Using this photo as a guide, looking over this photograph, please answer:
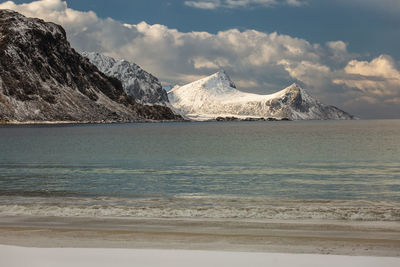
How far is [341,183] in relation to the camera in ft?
95.6

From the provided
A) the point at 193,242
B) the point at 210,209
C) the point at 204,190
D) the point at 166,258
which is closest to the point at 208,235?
the point at 193,242

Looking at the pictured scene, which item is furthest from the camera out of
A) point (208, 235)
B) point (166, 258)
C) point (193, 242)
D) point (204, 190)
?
point (204, 190)

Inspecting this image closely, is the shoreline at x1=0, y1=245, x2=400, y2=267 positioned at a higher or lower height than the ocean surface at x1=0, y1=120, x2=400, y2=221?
higher

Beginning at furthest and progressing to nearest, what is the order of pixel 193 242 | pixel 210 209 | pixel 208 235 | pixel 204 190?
1. pixel 204 190
2. pixel 210 209
3. pixel 208 235
4. pixel 193 242

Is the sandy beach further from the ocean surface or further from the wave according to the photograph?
the ocean surface

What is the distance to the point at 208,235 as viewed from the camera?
14.0 meters

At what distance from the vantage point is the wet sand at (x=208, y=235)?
12328 millimetres

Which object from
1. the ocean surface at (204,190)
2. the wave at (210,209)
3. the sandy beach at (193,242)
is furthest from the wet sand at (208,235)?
the ocean surface at (204,190)

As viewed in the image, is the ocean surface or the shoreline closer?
the shoreline

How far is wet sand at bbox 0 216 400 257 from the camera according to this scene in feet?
40.4

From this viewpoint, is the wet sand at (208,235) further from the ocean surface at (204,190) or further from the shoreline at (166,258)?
Result: the ocean surface at (204,190)

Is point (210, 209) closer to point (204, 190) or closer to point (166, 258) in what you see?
point (204, 190)

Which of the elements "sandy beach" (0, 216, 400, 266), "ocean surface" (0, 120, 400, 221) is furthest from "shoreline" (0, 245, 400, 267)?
"ocean surface" (0, 120, 400, 221)

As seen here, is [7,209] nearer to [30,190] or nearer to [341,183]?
[30,190]
